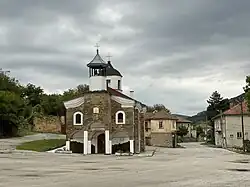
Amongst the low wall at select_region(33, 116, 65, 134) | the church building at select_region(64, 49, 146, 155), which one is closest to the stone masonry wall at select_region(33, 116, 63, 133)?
the low wall at select_region(33, 116, 65, 134)

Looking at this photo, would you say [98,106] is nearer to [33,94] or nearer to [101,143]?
[101,143]

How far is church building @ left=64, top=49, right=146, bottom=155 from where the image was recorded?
55312 mm

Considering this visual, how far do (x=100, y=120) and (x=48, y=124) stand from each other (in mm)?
38003

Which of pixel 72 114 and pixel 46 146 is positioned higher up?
pixel 72 114

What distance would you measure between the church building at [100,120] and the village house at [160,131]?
3061 cm

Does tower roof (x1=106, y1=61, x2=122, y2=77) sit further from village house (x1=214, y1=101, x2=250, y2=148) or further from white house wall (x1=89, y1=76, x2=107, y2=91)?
village house (x1=214, y1=101, x2=250, y2=148)

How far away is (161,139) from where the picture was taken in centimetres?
8825

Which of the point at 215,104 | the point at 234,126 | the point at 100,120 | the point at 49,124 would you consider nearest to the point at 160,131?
the point at 234,126

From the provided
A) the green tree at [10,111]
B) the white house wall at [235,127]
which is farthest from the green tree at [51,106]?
the white house wall at [235,127]

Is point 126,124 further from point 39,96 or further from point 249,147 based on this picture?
point 39,96

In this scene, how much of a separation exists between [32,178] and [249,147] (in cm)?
5398

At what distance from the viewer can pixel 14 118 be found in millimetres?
70188

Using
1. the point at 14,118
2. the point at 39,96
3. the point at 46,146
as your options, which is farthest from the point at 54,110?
the point at 46,146

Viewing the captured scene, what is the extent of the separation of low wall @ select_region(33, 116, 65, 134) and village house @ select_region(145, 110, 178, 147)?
16.9 m
